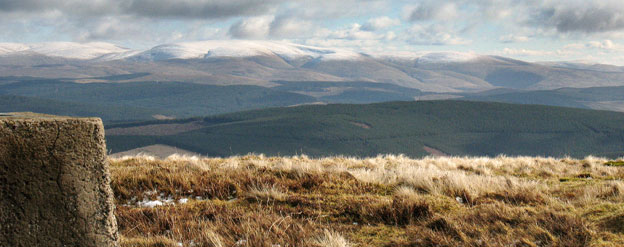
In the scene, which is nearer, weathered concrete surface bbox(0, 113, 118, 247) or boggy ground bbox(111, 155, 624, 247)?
weathered concrete surface bbox(0, 113, 118, 247)

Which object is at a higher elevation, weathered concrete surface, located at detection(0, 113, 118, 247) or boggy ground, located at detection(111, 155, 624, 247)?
weathered concrete surface, located at detection(0, 113, 118, 247)

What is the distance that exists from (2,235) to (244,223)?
2.83 meters

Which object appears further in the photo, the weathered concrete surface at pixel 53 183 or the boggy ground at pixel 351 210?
the boggy ground at pixel 351 210

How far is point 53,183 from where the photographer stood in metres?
4.33

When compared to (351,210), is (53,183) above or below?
above

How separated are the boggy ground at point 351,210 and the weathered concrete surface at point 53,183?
1476 millimetres

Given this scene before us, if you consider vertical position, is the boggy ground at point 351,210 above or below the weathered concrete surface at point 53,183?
below

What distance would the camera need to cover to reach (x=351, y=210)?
7.24m

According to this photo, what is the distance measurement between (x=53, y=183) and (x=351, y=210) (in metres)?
4.09

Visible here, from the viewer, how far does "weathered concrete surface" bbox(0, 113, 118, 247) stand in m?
4.18

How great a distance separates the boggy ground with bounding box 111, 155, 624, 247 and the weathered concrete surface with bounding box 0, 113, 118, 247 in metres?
1.48

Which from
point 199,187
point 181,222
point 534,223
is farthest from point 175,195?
point 534,223

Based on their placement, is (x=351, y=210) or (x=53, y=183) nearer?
(x=53, y=183)

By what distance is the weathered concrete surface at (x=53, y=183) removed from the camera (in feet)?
13.7
